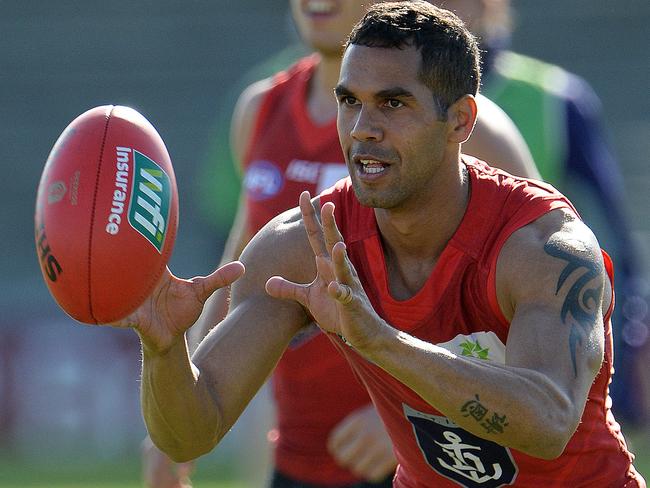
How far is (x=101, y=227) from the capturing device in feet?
10.6

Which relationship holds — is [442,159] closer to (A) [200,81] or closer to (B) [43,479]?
(B) [43,479]

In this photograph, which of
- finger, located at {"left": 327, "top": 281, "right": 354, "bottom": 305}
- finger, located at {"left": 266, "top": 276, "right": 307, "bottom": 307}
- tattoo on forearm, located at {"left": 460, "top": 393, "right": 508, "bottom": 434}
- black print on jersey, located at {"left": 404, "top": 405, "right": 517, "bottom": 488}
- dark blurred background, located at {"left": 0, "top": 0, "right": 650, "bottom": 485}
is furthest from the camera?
dark blurred background, located at {"left": 0, "top": 0, "right": 650, "bottom": 485}

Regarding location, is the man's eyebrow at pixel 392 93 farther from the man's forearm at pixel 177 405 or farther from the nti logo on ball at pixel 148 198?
the man's forearm at pixel 177 405

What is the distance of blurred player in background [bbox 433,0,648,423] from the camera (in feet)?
16.4

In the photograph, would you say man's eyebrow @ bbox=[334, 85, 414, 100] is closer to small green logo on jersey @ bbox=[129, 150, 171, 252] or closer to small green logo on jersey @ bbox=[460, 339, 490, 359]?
small green logo on jersey @ bbox=[129, 150, 171, 252]

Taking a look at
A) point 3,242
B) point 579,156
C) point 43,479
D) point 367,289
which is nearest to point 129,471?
point 43,479

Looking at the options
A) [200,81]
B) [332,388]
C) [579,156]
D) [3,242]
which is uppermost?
[579,156]

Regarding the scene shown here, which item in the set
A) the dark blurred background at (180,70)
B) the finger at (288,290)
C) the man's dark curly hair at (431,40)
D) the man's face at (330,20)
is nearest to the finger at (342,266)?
the finger at (288,290)

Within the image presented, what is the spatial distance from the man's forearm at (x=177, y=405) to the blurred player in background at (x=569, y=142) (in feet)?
6.41

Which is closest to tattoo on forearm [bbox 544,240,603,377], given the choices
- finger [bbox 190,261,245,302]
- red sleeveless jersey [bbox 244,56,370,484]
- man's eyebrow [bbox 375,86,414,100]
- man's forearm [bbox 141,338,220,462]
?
man's eyebrow [bbox 375,86,414,100]

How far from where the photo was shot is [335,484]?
4.76 metres

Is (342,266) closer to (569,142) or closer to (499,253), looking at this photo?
(499,253)

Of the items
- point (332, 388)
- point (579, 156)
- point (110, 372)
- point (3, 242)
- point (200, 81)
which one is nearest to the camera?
point (332, 388)

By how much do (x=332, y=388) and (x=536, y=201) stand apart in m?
1.51
